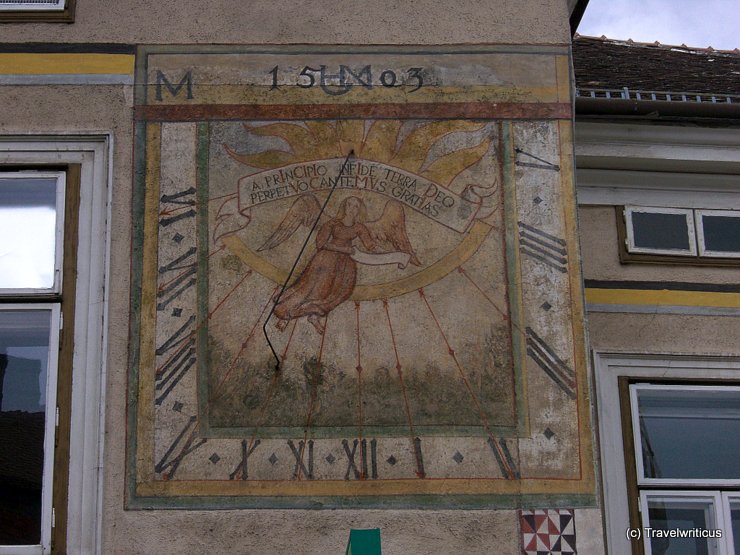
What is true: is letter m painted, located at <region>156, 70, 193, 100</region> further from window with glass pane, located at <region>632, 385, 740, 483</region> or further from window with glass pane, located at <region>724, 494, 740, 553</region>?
window with glass pane, located at <region>724, 494, 740, 553</region>

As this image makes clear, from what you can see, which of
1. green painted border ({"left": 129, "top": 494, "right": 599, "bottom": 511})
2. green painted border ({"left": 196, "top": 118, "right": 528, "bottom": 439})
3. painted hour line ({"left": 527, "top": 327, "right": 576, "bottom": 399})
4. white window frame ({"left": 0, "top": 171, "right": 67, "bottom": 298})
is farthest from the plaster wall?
green painted border ({"left": 129, "top": 494, "right": 599, "bottom": 511})

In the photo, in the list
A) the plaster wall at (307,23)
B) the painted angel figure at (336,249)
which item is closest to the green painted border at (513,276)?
the painted angel figure at (336,249)

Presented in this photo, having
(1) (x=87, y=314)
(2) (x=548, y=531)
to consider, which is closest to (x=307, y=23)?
(1) (x=87, y=314)

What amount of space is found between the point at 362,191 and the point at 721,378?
2.01 metres

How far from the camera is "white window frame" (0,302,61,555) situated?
5781mm

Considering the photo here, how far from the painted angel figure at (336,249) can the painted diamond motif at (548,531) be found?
1.22 m

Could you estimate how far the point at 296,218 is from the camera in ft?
21.1

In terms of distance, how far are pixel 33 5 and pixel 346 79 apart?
1.51m

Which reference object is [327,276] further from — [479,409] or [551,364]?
[551,364]

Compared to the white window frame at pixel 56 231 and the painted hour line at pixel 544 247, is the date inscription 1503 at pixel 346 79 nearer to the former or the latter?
the painted hour line at pixel 544 247

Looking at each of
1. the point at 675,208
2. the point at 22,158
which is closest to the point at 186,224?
the point at 22,158

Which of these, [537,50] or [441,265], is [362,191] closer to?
[441,265]

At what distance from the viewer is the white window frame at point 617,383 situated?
6652 millimetres

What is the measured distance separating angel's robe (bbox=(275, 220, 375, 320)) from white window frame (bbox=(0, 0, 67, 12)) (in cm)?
166
